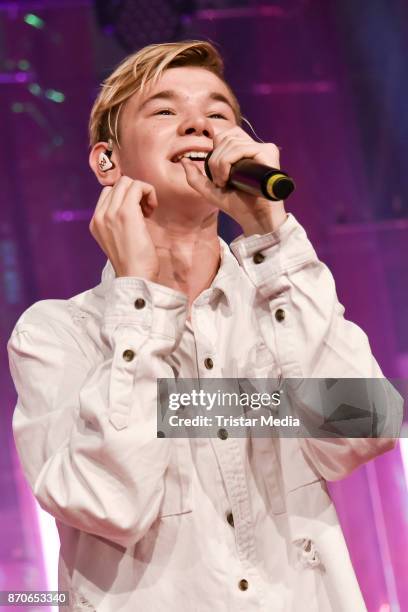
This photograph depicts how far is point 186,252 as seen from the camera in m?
1.41

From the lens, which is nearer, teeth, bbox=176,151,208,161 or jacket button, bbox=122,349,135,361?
jacket button, bbox=122,349,135,361

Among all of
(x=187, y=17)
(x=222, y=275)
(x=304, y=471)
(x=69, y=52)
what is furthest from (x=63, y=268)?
(x=304, y=471)

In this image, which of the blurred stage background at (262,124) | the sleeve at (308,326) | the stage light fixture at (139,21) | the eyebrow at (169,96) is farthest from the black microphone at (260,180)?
the stage light fixture at (139,21)

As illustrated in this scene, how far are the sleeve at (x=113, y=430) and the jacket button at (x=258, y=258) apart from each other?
11 cm

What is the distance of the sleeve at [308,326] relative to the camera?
118 cm

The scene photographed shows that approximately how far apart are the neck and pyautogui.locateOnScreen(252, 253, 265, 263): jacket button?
0.64 feet

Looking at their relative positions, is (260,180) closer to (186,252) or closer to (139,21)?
(186,252)

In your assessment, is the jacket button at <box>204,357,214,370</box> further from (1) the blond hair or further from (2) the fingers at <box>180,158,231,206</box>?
(1) the blond hair

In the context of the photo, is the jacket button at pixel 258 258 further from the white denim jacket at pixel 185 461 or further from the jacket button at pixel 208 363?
the jacket button at pixel 208 363

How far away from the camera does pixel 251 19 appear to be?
8.08 feet

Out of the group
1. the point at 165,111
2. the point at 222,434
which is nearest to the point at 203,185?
the point at 165,111

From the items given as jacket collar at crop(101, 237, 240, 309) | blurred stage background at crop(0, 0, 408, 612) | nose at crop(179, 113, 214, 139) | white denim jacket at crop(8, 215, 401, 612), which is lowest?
white denim jacket at crop(8, 215, 401, 612)

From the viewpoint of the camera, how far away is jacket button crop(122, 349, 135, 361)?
1.14 meters

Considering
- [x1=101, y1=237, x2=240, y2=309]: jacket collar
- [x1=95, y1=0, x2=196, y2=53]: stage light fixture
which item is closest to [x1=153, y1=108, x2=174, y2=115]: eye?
[x1=101, y1=237, x2=240, y2=309]: jacket collar
